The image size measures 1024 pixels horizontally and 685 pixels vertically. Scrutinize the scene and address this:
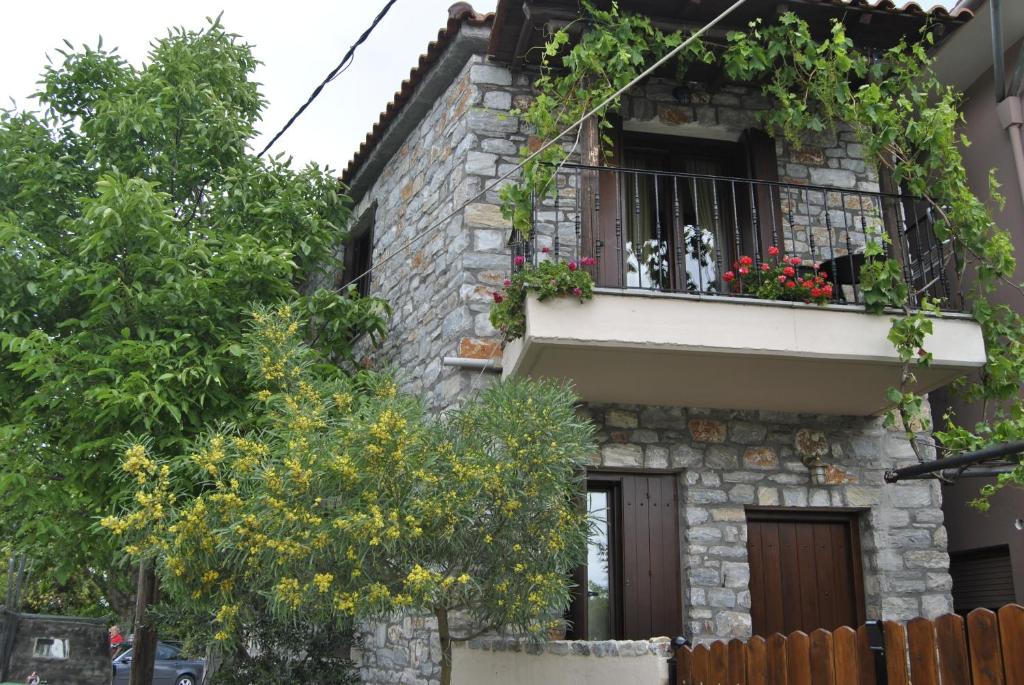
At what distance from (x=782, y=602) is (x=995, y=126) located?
4555 millimetres

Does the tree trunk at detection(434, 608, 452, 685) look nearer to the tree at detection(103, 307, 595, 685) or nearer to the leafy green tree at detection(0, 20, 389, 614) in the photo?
the tree at detection(103, 307, 595, 685)

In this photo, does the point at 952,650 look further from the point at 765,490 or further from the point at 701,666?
the point at 765,490

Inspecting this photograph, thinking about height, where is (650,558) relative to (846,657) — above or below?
above

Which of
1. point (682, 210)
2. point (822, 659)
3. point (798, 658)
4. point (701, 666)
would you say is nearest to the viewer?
point (822, 659)

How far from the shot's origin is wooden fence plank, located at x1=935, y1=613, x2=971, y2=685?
279 centimetres

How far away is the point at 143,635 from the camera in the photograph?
7238 mm

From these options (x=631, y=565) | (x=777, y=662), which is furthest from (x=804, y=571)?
(x=777, y=662)

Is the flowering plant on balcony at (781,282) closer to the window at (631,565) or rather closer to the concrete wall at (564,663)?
the window at (631,565)

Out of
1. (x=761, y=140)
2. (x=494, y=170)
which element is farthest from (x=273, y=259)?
(x=761, y=140)

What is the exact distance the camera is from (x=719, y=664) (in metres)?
4.18

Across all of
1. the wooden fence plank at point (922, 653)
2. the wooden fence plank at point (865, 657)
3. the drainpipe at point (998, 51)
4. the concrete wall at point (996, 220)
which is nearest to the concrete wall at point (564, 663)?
the wooden fence plank at point (865, 657)

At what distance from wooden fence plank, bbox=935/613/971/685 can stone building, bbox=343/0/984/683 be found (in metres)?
2.23

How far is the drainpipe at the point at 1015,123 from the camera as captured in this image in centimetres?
723

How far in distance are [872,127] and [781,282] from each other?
1584mm
